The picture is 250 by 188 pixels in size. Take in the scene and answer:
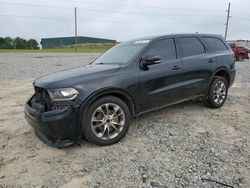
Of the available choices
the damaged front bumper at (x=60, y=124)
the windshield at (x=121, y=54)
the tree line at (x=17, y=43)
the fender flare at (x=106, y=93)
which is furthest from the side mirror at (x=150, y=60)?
the tree line at (x=17, y=43)

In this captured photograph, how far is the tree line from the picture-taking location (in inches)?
2501

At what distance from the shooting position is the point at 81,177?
10.7 feet

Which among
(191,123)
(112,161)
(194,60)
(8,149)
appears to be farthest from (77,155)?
(194,60)

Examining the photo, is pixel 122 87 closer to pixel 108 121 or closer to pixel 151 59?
pixel 108 121

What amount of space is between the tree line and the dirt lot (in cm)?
6448

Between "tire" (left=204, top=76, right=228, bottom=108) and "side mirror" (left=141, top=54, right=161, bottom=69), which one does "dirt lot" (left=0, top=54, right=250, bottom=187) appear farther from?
"side mirror" (left=141, top=54, right=161, bottom=69)

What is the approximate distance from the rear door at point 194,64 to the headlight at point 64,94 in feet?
7.76

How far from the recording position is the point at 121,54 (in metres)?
5.05

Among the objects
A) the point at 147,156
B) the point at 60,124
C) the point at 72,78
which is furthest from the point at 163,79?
the point at 60,124

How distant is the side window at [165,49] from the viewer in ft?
16.1

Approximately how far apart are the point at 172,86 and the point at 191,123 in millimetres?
813

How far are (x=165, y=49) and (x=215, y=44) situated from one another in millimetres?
1720

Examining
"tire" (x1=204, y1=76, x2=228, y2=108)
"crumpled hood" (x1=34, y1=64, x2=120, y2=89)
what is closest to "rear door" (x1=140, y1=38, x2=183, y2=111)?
"crumpled hood" (x1=34, y1=64, x2=120, y2=89)

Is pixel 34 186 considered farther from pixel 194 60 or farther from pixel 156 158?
pixel 194 60
